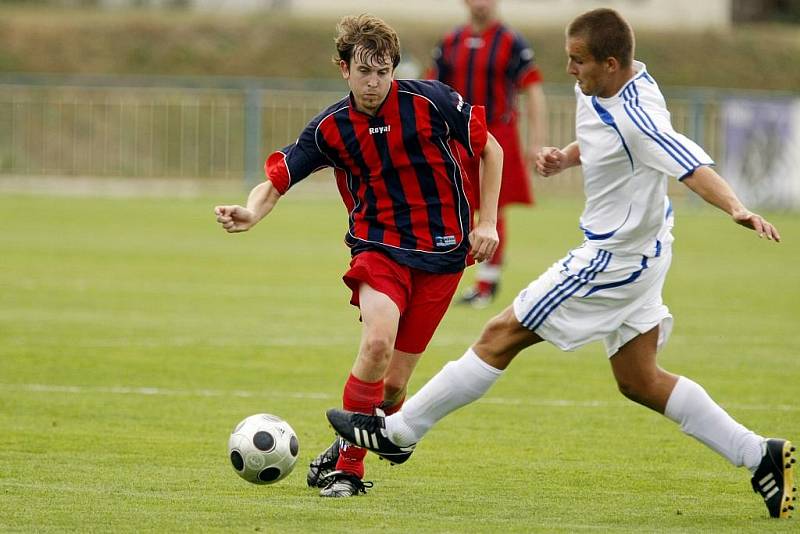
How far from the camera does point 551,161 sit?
6094 millimetres

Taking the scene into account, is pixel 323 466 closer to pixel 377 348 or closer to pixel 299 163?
pixel 377 348

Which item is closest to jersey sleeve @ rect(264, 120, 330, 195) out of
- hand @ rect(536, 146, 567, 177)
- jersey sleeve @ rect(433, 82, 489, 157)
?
jersey sleeve @ rect(433, 82, 489, 157)

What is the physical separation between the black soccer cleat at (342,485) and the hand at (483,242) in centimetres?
102

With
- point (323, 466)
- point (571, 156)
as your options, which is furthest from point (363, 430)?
point (571, 156)

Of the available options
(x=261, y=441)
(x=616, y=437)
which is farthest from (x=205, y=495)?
(x=616, y=437)

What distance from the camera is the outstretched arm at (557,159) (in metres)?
6.07

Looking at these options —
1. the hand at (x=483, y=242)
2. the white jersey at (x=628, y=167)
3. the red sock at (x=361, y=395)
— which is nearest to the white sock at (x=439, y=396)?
the red sock at (x=361, y=395)

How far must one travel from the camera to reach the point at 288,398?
8367 millimetres

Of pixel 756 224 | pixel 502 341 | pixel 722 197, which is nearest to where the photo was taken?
pixel 756 224

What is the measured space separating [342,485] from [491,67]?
312 inches

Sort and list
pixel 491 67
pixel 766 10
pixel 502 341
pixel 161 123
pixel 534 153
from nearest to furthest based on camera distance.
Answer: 1. pixel 502 341
2. pixel 534 153
3. pixel 491 67
4. pixel 161 123
5. pixel 766 10

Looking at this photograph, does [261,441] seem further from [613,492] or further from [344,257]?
[344,257]

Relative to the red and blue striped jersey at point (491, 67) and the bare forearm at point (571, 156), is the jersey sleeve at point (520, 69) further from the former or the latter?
the bare forearm at point (571, 156)

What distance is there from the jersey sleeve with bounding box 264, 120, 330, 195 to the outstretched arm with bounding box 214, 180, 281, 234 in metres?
0.04
